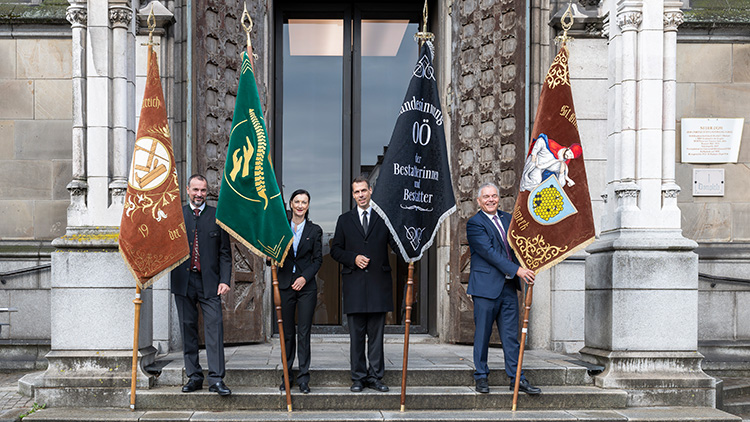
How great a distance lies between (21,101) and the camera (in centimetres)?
1020

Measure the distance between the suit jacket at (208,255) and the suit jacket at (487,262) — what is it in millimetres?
2434

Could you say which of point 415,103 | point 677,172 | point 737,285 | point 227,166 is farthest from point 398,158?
point 737,285

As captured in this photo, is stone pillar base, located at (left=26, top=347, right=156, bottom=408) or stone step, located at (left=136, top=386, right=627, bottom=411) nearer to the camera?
stone step, located at (left=136, top=386, right=627, bottom=411)

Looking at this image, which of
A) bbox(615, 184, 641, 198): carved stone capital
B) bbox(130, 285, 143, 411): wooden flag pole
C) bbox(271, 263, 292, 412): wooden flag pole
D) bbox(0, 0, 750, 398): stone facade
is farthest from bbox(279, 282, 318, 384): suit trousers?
bbox(615, 184, 641, 198): carved stone capital

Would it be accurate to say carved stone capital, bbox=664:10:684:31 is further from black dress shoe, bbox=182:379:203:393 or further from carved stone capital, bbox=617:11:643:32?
black dress shoe, bbox=182:379:203:393

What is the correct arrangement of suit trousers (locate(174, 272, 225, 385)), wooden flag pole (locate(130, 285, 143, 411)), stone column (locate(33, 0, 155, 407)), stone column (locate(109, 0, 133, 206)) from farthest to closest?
stone column (locate(109, 0, 133, 206))
stone column (locate(33, 0, 155, 407))
suit trousers (locate(174, 272, 225, 385))
wooden flag pole (locate(130, 285, 143, 411))

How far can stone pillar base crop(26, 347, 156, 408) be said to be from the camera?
24.1 feet

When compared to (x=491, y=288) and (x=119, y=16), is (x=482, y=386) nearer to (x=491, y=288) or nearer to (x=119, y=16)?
(x=491, y=288)

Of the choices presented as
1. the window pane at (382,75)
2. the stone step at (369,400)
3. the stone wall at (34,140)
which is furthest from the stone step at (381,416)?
the window pane at (382,75)

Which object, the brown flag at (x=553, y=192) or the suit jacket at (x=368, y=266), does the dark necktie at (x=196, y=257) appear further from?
the brown flag at (x=553, y=192)

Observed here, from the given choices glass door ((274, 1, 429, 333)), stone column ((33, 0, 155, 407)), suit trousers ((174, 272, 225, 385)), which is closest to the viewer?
suit trousers ((174, 272, 225, 385))

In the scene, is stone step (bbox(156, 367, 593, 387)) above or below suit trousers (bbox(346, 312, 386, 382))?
below

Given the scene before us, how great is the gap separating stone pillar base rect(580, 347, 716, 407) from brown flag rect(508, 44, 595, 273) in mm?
1303

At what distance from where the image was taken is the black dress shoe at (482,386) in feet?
24.0
